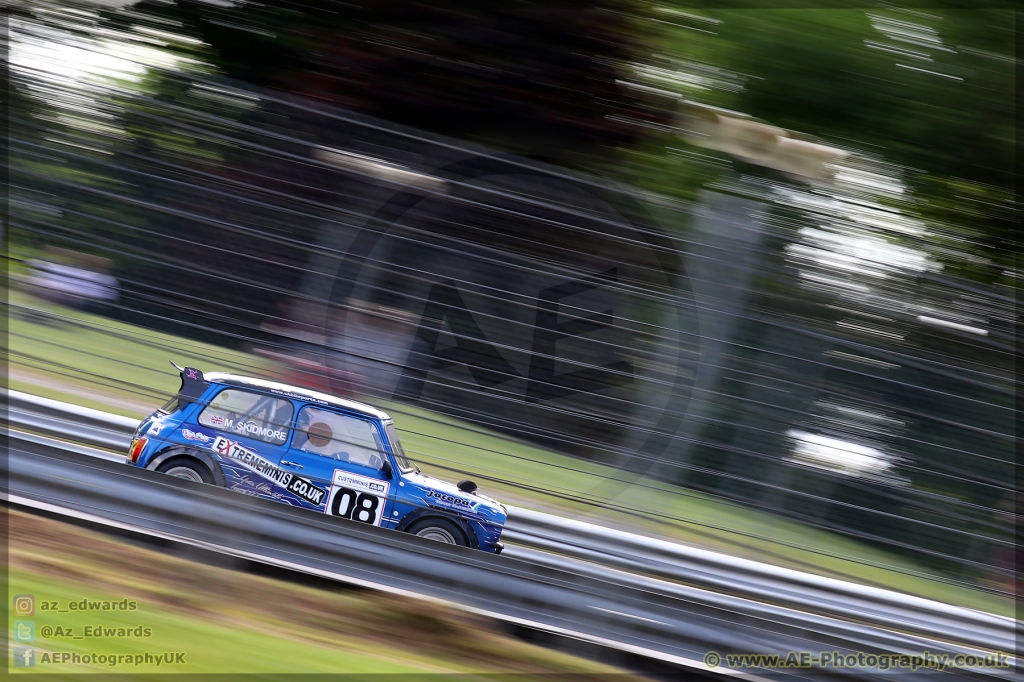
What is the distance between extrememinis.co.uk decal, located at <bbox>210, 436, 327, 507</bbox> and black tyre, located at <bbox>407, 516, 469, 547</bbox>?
1.48 ft

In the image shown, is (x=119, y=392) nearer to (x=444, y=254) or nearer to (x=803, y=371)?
(x=444, y=254)

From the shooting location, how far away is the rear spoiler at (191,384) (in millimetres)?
2645

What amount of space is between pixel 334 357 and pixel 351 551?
2.20 ft

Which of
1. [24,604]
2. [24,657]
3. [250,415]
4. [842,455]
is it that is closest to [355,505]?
[250,415]

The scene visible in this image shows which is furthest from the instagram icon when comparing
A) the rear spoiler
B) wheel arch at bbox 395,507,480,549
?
wheel arch at bbox 395,507,480,549

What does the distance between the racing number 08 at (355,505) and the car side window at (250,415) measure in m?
0.36

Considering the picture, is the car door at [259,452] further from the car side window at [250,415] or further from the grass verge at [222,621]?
the grass verge at [222,621]

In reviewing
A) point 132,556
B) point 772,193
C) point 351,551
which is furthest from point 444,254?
point 772,193

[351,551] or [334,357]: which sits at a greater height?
[334,357]

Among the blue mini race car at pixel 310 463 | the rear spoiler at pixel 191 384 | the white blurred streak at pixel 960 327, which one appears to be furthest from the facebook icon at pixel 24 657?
the white blurred streak at pixel 960 327

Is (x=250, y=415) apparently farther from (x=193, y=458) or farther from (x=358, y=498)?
(x=358, y=498)

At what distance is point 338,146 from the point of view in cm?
240

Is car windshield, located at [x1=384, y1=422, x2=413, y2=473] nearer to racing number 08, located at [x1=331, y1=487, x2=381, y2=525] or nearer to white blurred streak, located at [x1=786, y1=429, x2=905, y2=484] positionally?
racing number 08, located at [x1=331, y1=487, x2=381, y2=525]

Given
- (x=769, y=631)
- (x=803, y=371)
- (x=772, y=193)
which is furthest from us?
(x=772, y=193)
